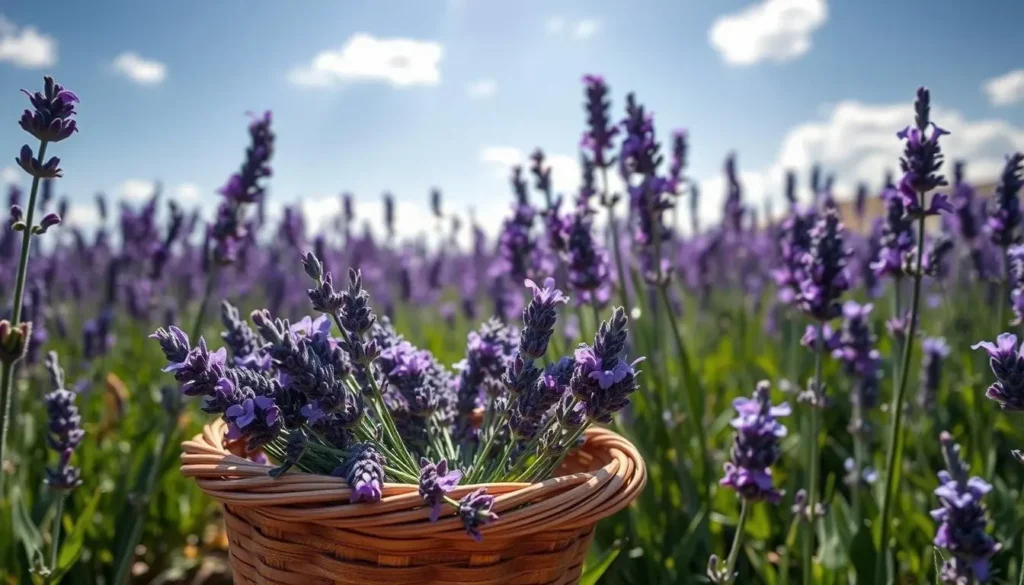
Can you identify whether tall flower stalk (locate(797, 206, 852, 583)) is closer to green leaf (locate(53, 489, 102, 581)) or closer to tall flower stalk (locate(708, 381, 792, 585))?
tall flower stalk (locate(708, 381, 792, 585))

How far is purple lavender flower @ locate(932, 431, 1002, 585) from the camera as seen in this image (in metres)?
1.28

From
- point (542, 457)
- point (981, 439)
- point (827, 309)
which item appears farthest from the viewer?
point (981, 439)

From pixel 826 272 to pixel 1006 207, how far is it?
0.76 metres

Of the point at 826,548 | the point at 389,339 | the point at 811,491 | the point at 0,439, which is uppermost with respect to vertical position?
the point at 389,339

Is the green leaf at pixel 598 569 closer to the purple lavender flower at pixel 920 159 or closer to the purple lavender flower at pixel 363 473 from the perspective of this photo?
the purple lavender flower at pixel 363 473

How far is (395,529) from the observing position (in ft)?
3.37

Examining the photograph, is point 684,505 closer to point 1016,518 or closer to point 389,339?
point 1016,518

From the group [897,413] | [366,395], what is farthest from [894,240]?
[366,395]

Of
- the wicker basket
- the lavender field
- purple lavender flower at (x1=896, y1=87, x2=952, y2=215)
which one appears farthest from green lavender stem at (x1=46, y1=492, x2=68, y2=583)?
purple lavender flower at (x1=896, y1=87, x2=952, y2=215)

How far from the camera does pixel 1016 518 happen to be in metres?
1.91

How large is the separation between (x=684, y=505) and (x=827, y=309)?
70cm

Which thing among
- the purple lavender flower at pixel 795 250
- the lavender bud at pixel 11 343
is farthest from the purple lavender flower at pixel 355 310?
the purple lavender flower at pixel 795 250

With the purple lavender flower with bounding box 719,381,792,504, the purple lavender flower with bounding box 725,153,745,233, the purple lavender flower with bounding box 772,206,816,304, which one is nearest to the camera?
the purple lavender flower with bounding box 719,381,792,504

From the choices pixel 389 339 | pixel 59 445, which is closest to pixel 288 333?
pixel 389 339
